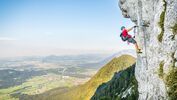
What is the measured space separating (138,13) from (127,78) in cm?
12136

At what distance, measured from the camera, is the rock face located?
3272 cm

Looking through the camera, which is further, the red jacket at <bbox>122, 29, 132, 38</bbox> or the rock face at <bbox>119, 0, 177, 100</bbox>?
the red jacket at <bbox>122, 29, 132, 38</bbox>

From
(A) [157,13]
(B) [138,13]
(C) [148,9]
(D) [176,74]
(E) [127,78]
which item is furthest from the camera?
(E) [127,78]

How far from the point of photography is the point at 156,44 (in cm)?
3569

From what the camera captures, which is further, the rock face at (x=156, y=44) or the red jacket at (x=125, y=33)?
the red jacket at (x=125, y=33)

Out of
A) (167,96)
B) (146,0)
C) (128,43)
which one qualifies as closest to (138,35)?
(128,43)

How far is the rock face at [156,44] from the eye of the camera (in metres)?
32.7

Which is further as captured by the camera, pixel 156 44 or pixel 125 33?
pixel 125 33

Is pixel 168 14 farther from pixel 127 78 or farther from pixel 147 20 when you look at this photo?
pixel 127 78

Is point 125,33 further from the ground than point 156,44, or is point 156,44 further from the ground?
point 125,33

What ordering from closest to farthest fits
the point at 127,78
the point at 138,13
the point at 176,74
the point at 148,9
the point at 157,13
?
the point at 176,74 → the point at 157,13 → the point at 148,9 → the point at 138,13 → the point at 127,78

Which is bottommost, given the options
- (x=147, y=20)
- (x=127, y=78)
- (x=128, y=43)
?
(x=127, y=78)

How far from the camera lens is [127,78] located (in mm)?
158875

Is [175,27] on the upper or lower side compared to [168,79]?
upper
